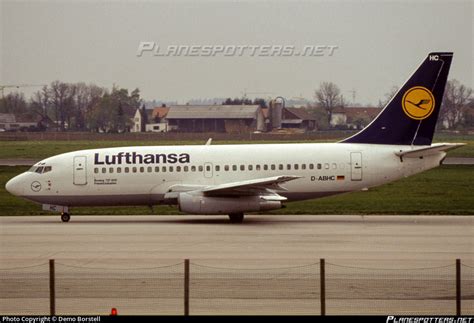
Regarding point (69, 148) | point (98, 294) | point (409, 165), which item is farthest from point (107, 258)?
point (69, 148)

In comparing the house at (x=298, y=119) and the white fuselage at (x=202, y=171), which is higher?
the house at (x=298, y=119)

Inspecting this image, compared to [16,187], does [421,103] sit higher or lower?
higher

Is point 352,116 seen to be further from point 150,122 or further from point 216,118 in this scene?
point 150,122

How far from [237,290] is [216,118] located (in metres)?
97.6

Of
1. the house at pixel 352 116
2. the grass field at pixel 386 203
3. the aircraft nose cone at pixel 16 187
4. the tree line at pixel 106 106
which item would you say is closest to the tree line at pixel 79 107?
the tree line at pixel 106 106

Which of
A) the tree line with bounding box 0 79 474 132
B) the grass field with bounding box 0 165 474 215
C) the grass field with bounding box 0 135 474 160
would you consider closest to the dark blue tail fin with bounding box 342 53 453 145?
the grass field with bounding box 0 165 474 215

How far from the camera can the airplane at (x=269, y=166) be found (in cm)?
3344

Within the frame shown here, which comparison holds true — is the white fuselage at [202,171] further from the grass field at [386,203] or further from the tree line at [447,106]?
the tree line at [447,106]

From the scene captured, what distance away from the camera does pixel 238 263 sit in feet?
74.7

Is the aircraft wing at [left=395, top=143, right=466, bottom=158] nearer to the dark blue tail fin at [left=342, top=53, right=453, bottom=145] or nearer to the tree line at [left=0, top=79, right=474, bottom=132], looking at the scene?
the dark blue tail fin at [left=342, top=53, right=453, bottom=145]

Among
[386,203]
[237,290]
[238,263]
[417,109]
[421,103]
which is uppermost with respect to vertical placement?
[421,103]

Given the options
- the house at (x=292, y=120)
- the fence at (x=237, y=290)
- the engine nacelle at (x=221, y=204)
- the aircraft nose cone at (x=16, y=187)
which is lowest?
the fence at (x=237, y=290)

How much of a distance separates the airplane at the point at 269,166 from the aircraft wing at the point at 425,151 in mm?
47

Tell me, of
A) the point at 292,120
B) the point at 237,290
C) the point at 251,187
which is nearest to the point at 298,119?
the point at 292,120
